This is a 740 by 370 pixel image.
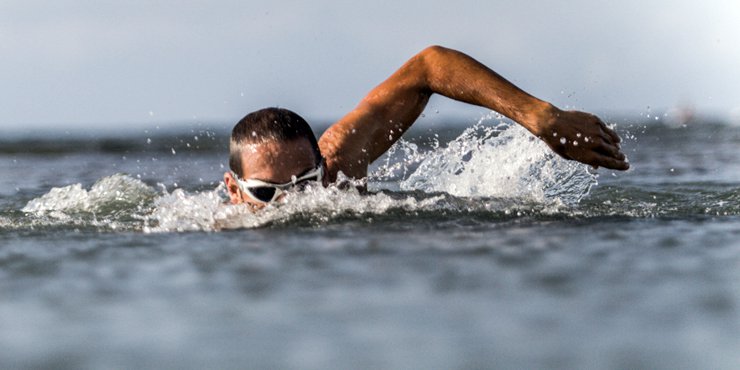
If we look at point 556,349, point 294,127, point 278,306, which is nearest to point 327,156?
point 294,127

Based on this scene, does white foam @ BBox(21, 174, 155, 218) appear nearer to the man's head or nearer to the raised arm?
the man's head

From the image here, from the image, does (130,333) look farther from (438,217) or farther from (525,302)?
(438,217)

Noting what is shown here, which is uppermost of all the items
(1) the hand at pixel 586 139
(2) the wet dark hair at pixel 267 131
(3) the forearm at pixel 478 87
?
(3) the forearm at pixel 478 87

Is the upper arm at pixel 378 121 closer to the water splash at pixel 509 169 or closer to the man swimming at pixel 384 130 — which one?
the man swimming at pixel 384 130

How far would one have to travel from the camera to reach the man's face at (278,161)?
5047 mm

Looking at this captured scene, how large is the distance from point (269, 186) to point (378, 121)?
1.02 meters

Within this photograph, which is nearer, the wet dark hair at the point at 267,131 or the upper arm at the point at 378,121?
the wet dark hair at the point at 267,131

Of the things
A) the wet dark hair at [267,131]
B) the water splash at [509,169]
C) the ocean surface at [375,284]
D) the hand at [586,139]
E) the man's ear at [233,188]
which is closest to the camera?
the ocean surface at [375,284]

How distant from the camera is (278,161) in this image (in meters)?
5.05

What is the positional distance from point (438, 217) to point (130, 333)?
7.72 ft

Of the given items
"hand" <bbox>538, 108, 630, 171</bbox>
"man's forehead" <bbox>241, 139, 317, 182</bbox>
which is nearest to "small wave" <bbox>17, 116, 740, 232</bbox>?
"man's forehead" <bbox>241, 139, 317, 182</bbox>

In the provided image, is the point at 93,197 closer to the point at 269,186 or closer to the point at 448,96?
the point at 269,186

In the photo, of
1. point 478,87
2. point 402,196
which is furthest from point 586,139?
point 402,196

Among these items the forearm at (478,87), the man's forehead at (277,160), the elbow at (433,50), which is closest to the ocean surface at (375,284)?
the man's forehead at (277,160)
